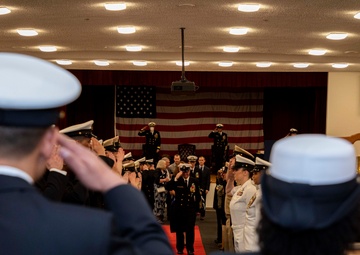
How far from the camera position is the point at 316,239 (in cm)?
120

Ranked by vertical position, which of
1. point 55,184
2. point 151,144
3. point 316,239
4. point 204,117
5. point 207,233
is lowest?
point 207,233

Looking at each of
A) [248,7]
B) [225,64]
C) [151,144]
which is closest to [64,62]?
[225,64]

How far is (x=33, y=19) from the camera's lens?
28.9 feet

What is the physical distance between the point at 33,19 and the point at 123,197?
26.0ft

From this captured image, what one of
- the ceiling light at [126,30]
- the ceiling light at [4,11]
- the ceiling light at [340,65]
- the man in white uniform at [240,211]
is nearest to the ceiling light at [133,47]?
the ceiling light at [126,30]

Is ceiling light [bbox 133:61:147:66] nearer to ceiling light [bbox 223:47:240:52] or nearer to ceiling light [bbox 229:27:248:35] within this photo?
ceiling light [bbox 223:47:240:52]

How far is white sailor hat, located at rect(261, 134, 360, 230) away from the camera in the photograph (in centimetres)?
120

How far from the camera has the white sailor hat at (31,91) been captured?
3.95 ft

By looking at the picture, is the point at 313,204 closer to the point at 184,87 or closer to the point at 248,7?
the point at 248,7

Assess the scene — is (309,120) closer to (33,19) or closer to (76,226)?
(33,19)

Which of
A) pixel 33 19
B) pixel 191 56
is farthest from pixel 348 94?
pixel 33 19

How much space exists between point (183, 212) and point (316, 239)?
30.1 feet

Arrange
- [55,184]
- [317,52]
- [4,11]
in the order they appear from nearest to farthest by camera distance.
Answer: [55,184] → [4,11] → [317,52]

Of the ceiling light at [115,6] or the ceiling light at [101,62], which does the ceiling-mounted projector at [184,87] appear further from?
the ceiling light at [101,62]
